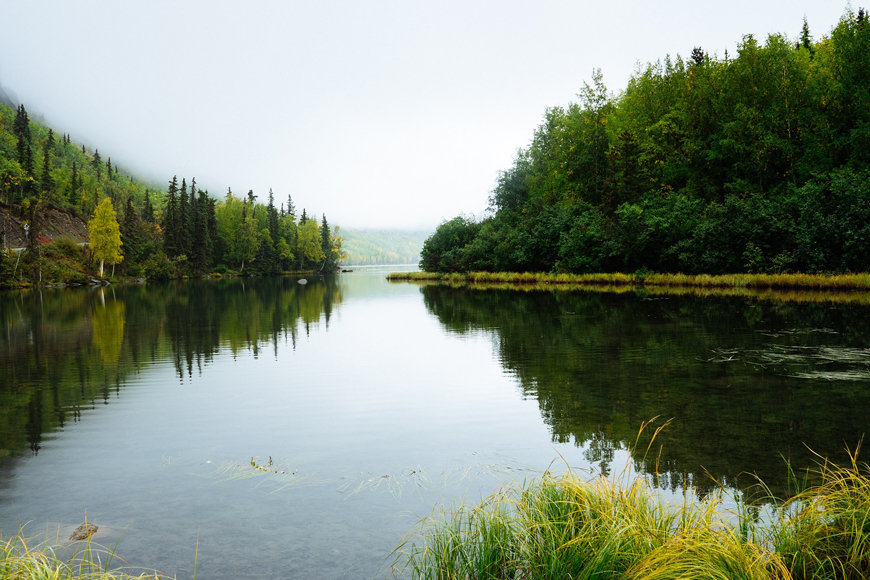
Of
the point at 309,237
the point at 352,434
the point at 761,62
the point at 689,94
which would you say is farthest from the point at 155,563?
the point at 309,237

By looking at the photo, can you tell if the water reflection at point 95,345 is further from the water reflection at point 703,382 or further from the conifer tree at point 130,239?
the conifer tree at point 130,239

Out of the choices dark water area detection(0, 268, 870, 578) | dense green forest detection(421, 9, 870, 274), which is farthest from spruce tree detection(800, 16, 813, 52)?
dark water area detection(0, 268, 870, 578)

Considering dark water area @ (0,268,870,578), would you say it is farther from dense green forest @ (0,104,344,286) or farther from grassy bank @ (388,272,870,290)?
dense green forest @ (0,104,344,286)

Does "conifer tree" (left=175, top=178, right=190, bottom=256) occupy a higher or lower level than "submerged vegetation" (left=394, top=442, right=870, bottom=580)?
higher

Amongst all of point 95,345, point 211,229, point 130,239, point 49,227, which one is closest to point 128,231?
point 130,239

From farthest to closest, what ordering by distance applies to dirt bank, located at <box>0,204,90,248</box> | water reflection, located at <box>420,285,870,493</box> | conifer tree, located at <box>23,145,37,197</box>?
conifer tree, located at <box>23,145,37,197</box> → dirt bank, located at <box>0,204,90,248</box> → water reflection, located at <box>420,285,870,493</box>

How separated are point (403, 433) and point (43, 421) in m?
7.30

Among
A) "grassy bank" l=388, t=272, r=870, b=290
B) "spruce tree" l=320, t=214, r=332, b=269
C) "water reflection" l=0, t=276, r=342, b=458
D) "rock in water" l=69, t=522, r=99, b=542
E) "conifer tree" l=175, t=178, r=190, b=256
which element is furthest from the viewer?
"spruce tree" l=320, t=214, r=332, b=269

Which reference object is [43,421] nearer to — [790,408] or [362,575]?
[362,575]

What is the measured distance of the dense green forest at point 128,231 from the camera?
83875 mm

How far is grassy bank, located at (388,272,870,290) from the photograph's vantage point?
3634 cm

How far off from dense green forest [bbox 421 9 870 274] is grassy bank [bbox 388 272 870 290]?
1.33 metres

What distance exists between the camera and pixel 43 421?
434 inches

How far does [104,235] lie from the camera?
8419 cm
